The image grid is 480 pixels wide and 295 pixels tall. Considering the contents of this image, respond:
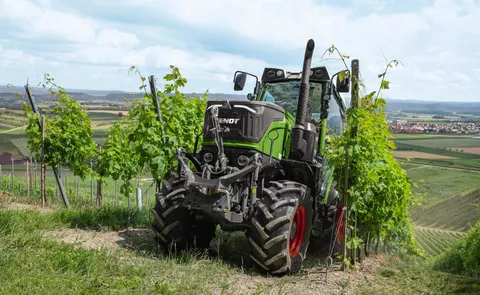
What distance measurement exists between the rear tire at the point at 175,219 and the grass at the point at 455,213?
52.1m

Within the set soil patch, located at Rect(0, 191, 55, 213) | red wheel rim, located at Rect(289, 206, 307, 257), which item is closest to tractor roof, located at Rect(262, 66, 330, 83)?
red wheel rim, located at Rect(289, 206, 307, 257)

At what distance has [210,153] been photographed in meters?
6.73

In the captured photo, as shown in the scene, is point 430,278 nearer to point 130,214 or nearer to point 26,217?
point 130,214

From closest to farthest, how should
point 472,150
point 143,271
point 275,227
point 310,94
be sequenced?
point 143,271
point 275,227
point 310,94
point 472,150

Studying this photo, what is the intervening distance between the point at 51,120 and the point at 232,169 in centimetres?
681

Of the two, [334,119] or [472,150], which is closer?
[334,119]

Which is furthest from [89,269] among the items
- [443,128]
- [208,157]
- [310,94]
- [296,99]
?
[443,128]

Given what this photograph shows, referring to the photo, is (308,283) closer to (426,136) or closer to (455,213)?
(455,213)

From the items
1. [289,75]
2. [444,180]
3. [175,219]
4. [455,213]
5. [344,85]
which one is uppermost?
[289,75]

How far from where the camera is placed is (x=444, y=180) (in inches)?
2228

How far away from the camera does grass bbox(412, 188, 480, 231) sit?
53.1 meters

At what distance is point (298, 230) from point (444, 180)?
55059 mm

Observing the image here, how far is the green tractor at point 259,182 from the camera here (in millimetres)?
5879

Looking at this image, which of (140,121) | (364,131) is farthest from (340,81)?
(140,121)
